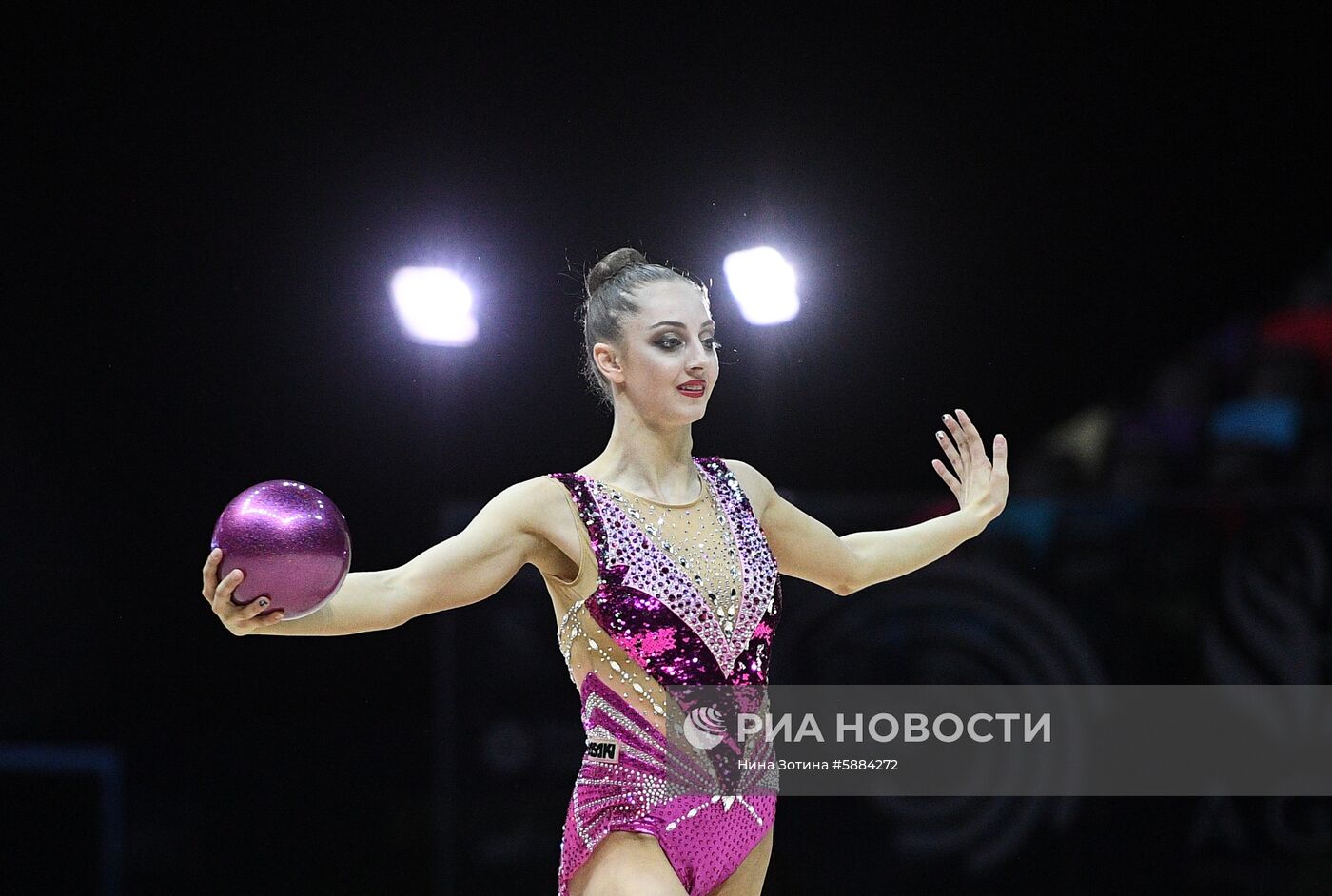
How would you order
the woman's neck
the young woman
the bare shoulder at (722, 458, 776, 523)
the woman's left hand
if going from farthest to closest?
the woman's left hand
the bare shoulder at (722, 458, 776, 523)
the woman's neck
the young woman

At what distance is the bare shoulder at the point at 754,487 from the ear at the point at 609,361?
25cm

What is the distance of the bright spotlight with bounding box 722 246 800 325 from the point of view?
3.68 meters

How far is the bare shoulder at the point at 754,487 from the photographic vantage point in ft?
8.11

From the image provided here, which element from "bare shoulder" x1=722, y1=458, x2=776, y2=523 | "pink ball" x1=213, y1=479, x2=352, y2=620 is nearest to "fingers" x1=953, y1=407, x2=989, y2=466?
"bare shoulder" x1=722, y1=458, x2=776, y2=523

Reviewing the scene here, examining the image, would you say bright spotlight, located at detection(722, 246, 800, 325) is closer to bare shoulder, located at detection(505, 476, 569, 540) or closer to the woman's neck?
the woman's neck

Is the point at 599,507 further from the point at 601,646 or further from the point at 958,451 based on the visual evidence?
the point at 958,451

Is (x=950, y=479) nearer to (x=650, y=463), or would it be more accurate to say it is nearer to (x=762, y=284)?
(x=650, y=463)

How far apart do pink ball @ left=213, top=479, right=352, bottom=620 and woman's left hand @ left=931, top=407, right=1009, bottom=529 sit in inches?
49.0

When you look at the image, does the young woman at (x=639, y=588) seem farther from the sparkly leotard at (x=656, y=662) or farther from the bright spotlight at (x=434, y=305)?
the bright spotlight at (x=434, y=305)

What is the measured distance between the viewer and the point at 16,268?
3873 millimetres

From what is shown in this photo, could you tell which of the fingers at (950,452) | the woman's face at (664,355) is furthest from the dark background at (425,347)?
the woman's face at (664,355)

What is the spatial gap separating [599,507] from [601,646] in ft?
0.75

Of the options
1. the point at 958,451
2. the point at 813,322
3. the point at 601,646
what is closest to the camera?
the point at 601,646

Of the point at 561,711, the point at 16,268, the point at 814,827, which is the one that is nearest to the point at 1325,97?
the point at 814,827
